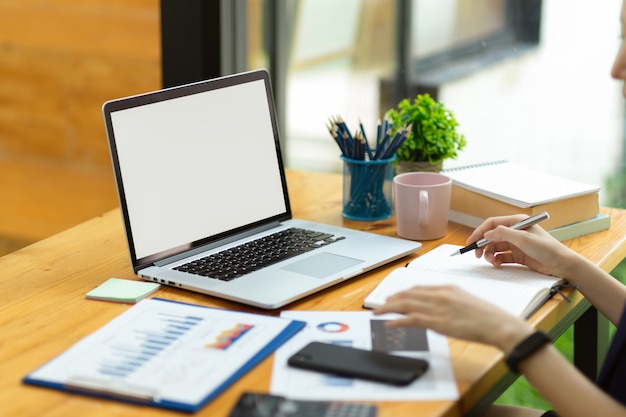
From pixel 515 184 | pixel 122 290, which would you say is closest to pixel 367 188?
pixel 515 184

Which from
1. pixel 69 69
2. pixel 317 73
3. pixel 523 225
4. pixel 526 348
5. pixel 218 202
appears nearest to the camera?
pixel 526 348

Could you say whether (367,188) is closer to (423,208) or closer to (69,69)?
(423,208)

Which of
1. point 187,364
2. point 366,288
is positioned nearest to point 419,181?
point 366,288

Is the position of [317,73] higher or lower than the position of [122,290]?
higher

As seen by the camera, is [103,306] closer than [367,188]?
Yes

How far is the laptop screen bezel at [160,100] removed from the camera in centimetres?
137

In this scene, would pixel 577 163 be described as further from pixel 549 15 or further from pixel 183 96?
pixel 183 96

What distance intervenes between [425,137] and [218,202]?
0.44 meters

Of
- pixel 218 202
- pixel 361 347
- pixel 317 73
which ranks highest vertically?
pixel 317 73

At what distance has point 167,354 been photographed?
1.11m

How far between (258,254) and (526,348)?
538mm

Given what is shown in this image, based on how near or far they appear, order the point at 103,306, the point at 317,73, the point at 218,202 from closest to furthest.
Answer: the point at 103,306 → the point at 218,202 → the point at 317,73

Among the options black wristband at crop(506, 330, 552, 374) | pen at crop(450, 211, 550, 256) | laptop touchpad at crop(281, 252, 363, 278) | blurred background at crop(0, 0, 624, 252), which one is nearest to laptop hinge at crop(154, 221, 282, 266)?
laptop touchpad at crop(281, 252, 363, 278)

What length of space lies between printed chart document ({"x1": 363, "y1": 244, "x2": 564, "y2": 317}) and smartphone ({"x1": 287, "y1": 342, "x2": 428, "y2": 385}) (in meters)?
0.17
